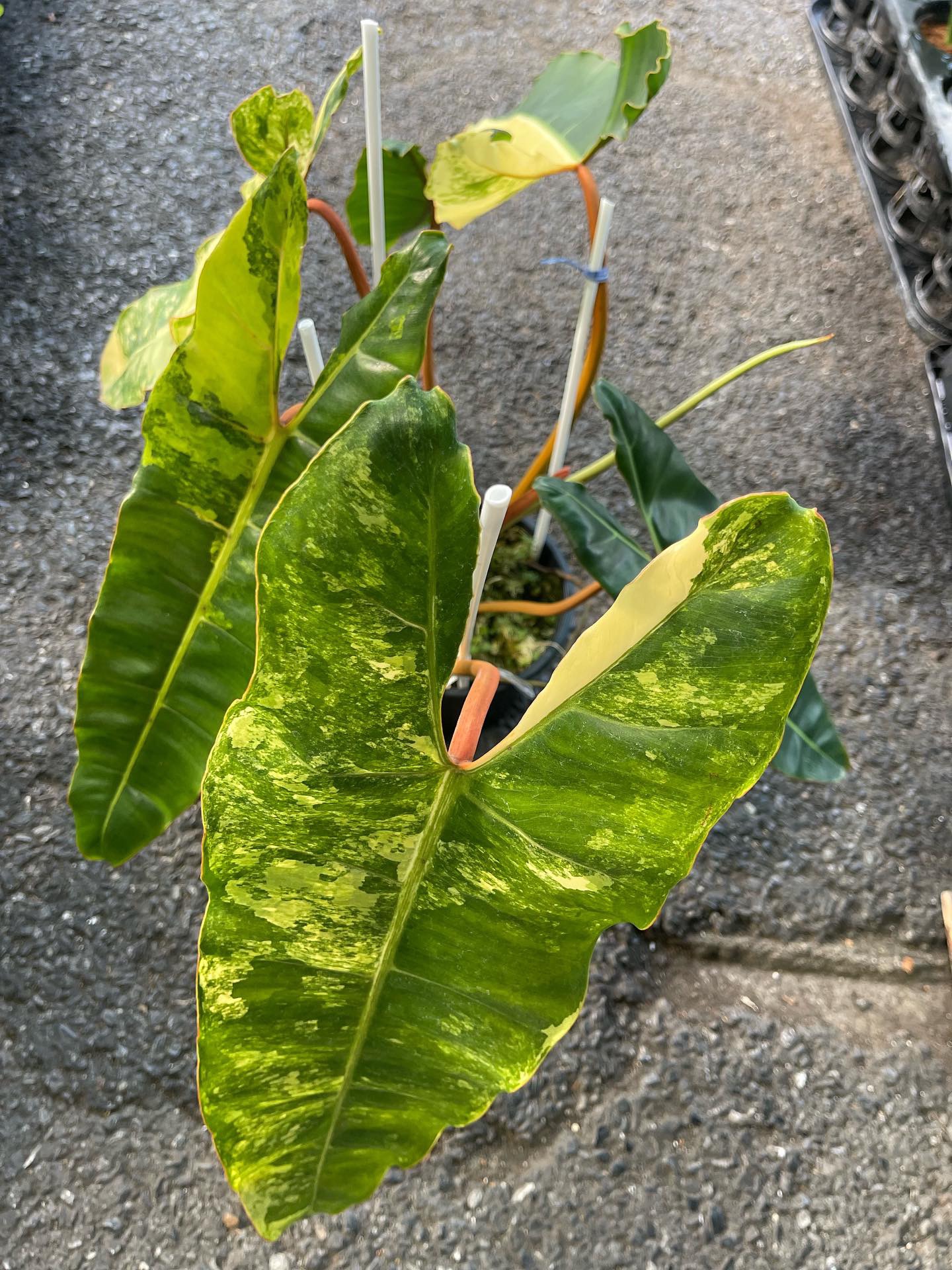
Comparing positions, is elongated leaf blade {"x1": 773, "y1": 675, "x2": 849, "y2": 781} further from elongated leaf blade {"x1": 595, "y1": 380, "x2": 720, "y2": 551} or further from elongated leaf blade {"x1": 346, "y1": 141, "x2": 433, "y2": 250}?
elongated leaf blade {"x1": 346, "y1": 141, "x2": 433, "y2": 250}

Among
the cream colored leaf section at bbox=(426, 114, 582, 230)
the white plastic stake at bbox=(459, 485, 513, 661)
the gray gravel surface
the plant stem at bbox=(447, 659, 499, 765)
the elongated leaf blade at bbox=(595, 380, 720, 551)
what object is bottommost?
the gray gravel surface

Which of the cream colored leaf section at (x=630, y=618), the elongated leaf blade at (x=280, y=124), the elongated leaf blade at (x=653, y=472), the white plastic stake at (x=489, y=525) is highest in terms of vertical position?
the elongated leaf blade at (x=280, y=124)

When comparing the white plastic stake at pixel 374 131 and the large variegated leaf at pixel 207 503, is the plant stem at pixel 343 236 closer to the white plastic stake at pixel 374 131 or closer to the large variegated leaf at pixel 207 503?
the white plastic stake at pixel 374 131

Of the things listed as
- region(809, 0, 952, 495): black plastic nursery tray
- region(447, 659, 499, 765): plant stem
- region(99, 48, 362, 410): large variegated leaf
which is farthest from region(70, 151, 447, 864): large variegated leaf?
region(809, 0, 952, 495): black plastic nursery tray

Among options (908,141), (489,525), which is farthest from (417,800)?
(908,141)

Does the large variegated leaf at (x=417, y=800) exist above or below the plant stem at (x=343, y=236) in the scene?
below

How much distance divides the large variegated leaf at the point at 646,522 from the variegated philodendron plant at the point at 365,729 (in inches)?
10.6

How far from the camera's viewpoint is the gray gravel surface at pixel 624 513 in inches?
39.0

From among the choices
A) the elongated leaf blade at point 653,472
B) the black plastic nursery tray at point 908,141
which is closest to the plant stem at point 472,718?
the elongated leaf blade at point 653,472

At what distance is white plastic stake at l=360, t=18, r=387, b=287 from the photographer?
0.71 metres

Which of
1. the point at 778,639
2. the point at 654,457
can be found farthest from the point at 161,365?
the point at 778,639

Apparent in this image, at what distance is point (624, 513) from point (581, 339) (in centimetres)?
59

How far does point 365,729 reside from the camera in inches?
18.3

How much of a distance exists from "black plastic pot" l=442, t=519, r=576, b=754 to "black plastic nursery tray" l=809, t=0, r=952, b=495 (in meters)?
0.89
